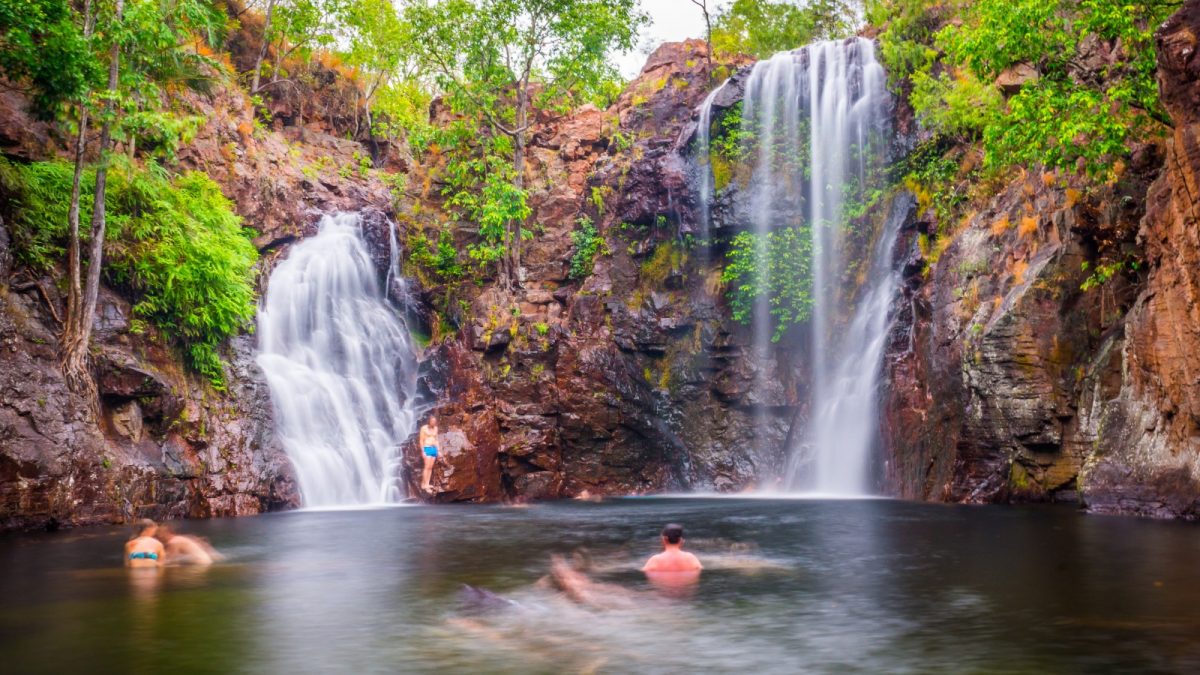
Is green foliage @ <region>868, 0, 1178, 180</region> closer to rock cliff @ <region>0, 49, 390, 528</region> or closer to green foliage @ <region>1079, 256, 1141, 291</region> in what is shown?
green foliage @ <region>1079, 256, 1141, 291</region>

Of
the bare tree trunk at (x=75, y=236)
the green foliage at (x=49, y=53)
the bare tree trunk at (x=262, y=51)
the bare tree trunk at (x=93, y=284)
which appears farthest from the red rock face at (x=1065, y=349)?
the bare tree trunk at (x=262, y=51)

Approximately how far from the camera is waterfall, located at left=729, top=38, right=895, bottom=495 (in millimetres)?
24734

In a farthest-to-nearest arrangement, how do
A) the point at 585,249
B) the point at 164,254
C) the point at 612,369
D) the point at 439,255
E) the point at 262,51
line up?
the point at 262,51 < the point at 439,255 < the point at 585,249 < the point at 612,369 < the point at 164,254

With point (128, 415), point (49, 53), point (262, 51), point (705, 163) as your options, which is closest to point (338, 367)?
point (128, 415)

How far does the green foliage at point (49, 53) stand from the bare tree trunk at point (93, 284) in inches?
31.1

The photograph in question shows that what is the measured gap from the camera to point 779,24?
37688mm

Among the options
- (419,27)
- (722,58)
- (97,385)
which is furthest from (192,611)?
(722,58)

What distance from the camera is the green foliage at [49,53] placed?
16.6 meters

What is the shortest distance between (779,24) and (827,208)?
13.5m

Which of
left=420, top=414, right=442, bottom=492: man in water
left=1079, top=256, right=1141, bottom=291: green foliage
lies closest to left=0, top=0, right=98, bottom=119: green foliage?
left=420, top=414, right=442, bottom=492: man in water

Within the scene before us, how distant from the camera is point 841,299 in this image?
26.9 m

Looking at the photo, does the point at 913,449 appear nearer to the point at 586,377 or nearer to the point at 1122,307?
the point at 1122,307

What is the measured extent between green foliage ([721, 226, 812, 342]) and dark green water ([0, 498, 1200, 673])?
12.2 meters

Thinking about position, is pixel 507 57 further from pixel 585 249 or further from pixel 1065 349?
pixel 1065 349
